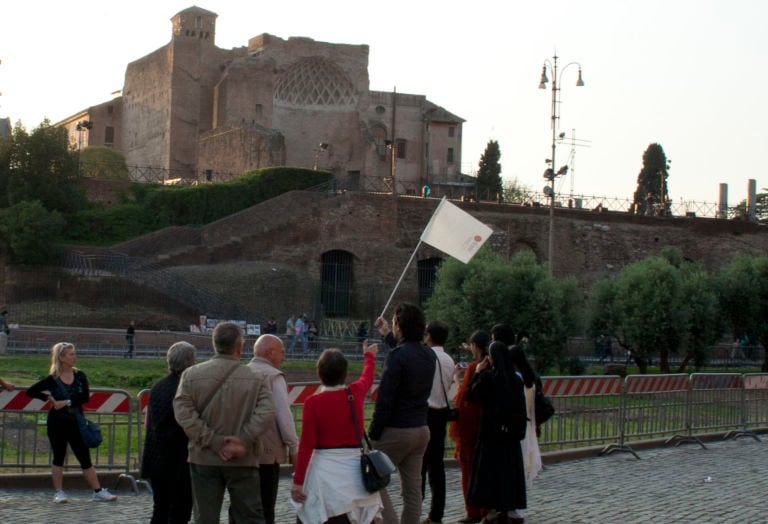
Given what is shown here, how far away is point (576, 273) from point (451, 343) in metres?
14.9

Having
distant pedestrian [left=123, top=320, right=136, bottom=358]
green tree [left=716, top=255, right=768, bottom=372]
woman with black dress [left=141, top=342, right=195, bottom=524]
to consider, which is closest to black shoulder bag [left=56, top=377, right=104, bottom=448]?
woman with black dress [left=141, top=342, right=195, bottom=524]

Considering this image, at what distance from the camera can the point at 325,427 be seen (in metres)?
6.90

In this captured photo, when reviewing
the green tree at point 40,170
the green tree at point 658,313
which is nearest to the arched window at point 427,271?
the green tree at point 658,313

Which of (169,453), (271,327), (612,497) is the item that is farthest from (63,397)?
(271,327)

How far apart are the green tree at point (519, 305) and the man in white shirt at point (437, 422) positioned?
2240 cm

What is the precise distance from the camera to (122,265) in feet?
119

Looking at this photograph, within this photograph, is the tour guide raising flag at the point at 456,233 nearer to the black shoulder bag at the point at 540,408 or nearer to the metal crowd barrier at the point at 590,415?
the metal crowd barrier at the point at 590,415

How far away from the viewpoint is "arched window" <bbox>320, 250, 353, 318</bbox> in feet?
131

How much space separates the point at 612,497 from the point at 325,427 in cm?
477

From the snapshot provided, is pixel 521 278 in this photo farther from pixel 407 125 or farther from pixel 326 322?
pixel 407 125

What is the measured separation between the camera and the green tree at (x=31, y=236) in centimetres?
3688

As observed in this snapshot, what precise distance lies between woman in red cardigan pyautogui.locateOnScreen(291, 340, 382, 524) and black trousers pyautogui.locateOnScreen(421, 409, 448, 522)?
205 centimetres

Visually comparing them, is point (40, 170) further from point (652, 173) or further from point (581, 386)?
point (652, 173)

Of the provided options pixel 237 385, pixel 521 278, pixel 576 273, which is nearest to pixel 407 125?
pixel 576 273
